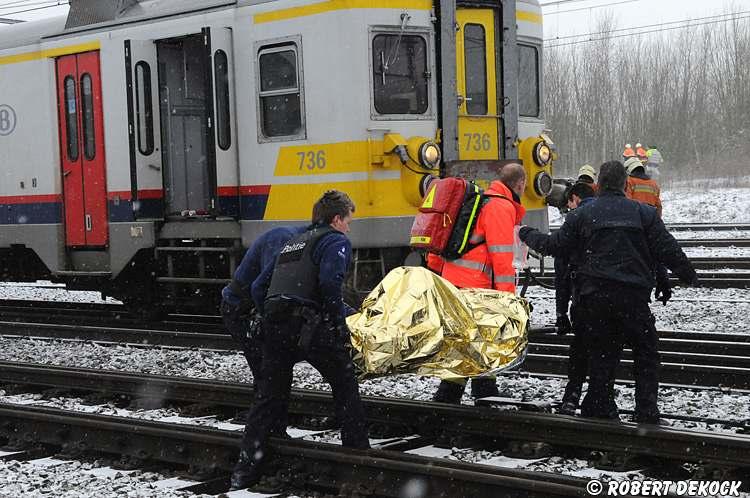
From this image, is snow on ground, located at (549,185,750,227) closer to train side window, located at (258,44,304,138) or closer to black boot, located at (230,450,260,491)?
train side window, located at (258,44,304,138)

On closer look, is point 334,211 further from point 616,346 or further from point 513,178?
point 616,346

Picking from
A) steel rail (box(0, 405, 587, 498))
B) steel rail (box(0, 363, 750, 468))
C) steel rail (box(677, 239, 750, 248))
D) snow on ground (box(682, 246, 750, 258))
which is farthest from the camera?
steel rail (box(677, 239, 750, 248))

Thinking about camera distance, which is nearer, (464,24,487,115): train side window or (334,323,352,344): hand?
(334,323,352,344): hand

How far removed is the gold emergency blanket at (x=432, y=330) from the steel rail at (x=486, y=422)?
0.40 m

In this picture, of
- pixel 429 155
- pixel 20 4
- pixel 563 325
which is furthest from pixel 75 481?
pixel 20 4

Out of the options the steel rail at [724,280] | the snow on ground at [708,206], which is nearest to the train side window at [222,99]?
the steel rail at [724,280]

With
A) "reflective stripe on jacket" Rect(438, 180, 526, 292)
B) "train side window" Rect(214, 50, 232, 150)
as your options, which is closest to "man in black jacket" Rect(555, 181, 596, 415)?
"reflective stripe on jacket" Rect(438, 180, 526, 292)

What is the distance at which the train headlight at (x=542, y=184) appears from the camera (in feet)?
38.0

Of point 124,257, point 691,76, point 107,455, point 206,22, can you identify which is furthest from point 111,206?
point 691,76

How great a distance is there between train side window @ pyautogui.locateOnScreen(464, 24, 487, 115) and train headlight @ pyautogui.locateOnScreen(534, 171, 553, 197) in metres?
0.90

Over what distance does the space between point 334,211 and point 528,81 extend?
253 inches

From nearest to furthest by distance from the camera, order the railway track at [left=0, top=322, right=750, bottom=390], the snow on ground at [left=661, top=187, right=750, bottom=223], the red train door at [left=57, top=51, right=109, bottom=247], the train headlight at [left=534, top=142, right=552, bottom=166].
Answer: the railway track at [left=0, top=322, right=750, bottom=390]
the train headlight at [left=534, top=142, right=552, bottom=166]
the red train door at [left=57, top=51, right=109, bottom=247]
the snow on ground at [left=661, top=187, right=750, bottom=223]

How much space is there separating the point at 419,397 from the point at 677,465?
2.55 meters

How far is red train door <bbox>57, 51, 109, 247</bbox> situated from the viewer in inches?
500
